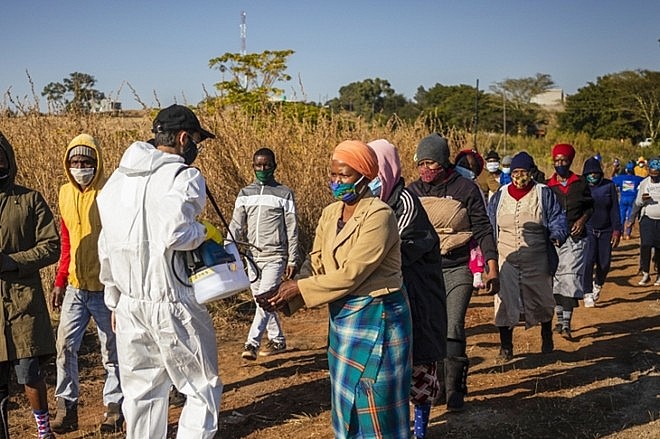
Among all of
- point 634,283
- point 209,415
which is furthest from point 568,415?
point 634,283

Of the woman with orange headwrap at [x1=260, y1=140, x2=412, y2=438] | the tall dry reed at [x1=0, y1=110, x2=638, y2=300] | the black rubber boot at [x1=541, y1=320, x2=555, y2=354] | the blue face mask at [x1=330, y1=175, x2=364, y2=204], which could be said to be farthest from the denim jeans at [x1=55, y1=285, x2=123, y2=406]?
the black rubber boot at [x1=541, y1=320, x2=555, y2=354]

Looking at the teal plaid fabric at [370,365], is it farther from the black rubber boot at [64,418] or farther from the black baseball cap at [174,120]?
the black rubber boot at [64,418]

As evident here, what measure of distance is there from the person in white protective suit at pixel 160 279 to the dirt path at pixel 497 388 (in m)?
1.52

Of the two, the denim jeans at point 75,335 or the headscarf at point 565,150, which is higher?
the headscarf at point 565,150

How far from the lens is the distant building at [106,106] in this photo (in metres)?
9.10

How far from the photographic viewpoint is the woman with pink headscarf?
3980mm

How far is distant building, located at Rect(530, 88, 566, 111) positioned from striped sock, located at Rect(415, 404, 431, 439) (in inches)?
2947

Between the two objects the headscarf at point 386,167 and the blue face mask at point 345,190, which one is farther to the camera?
the headscarf at point 386,167

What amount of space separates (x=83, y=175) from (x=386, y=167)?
2.19m

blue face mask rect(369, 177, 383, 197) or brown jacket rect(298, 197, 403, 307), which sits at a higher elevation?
blue face mask rect(369, 177, 383, 197)

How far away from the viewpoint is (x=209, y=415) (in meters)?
3.55

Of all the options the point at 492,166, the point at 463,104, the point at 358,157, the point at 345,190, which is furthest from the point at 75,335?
the point at 463,104

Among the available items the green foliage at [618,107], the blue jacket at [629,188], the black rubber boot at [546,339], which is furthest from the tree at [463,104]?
the black rubber boot at [546,339]

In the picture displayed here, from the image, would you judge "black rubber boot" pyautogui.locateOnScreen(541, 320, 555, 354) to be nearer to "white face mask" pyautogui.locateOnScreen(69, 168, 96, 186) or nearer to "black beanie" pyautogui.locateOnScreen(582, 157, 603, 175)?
"black beanie" pyautogui.locateOnScreen(582, 157, 603, 175)
